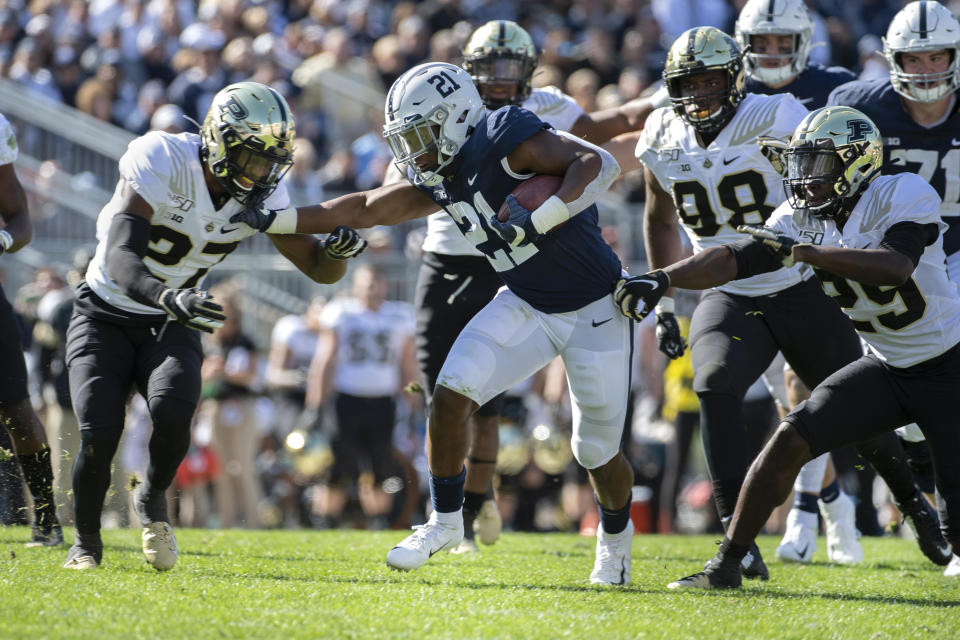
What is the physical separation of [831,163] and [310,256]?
6.74ft

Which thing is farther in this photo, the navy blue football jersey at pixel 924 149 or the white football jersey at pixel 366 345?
the white football jersey at pixel 366 345

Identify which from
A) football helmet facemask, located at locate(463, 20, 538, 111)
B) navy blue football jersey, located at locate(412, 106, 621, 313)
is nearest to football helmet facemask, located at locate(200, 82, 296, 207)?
navy blue football jersey, located at locate(412, 106, 621, 313)

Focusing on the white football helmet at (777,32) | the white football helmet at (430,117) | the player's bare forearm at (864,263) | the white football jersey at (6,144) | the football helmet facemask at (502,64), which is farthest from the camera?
the white football helmet at (777,32)

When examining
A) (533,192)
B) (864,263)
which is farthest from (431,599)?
(864,263)

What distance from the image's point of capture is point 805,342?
513cm

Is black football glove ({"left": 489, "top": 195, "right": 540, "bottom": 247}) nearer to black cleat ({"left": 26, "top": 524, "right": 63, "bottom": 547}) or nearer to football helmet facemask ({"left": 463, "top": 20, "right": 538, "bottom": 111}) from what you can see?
football helmet facemask ({"left": 463, "top": 20, "right": 538, "bottom": 111})

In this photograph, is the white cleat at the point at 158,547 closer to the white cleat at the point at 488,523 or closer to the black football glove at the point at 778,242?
the white cleat at the point at 488,523

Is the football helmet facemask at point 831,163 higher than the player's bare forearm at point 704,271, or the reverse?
the football helmet facemask at point 831,163

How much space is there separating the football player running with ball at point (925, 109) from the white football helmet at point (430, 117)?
2.00 m

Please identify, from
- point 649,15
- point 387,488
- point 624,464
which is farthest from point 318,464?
point 649,15

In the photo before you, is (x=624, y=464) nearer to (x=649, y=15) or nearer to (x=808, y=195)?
(x=808, y=195)

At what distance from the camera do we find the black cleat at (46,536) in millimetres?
5457

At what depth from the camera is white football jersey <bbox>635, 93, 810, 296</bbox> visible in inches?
201

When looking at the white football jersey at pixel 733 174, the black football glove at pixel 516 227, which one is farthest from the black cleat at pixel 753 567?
the black football glove at pixel 516 227
